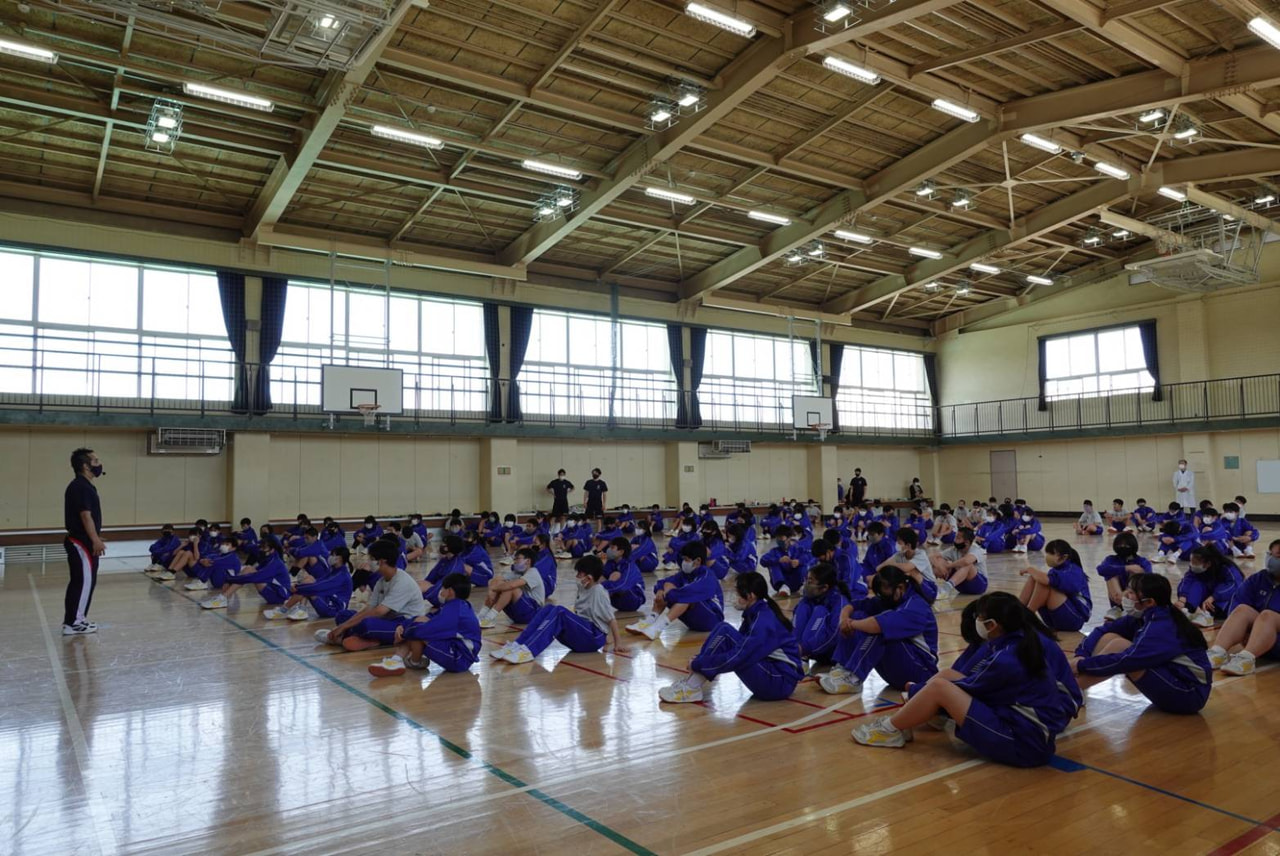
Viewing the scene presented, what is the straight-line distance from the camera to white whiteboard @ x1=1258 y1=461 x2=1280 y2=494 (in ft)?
79.7

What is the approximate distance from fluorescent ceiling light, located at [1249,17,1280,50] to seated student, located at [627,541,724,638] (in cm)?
1280

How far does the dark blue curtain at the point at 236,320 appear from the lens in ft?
65.3

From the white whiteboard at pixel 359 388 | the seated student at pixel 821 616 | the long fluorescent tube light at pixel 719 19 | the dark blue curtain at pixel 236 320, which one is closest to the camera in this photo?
the seated student at pixel 821 616

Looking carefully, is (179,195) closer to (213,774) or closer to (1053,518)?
(213,774)

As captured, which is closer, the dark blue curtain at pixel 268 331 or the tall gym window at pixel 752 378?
the dark blue curtain at pixel 268 331

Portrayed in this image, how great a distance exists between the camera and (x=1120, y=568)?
351 inches

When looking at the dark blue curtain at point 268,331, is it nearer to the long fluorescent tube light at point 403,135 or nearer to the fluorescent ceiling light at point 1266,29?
the long fluorescent tube light at point 403,135

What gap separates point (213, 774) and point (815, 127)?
1718 centimetres

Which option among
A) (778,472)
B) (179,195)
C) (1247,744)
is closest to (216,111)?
(179,195)

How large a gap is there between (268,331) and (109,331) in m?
3.39

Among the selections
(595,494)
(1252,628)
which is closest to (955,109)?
(1252,628)

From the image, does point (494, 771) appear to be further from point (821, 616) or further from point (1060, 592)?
point (1060, 592)

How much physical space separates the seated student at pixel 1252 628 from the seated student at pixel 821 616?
2895 millimetres

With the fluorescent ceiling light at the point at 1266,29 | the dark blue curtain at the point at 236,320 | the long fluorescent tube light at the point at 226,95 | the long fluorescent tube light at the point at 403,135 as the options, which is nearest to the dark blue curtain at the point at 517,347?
the dark blue curtain at the point at 236,320
